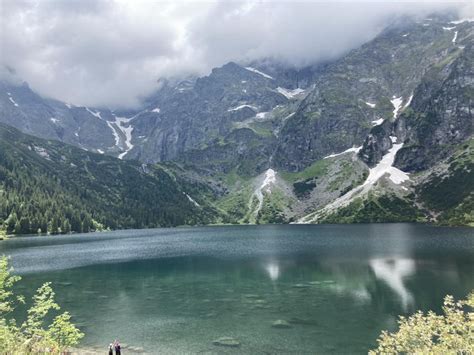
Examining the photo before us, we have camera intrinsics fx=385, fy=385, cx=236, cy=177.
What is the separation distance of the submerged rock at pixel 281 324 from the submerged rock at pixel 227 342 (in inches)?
298

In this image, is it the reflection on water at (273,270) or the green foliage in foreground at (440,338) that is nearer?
the green foliage in foreground at (440,338)

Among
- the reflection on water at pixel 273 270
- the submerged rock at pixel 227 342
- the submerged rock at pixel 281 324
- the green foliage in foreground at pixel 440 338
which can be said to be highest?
the green foliage in foreground at pixel 440 338

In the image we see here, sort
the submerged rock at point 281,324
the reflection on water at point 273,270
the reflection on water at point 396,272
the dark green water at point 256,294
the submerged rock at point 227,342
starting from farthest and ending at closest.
Answer: the reflection on water at point 273,270 < the reflection on water at point 396,272 < the submerged rock at point 281,324 < the dark green water at point 256,294 < the submerged rock at point 227,342

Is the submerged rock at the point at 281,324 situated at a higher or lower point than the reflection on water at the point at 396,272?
lower

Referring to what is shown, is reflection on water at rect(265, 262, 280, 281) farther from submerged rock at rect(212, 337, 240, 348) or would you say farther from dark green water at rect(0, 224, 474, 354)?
submerged rock at rect(212, 337, 240, 348)

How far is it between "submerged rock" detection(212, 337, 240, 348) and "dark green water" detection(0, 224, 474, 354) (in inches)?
37.0

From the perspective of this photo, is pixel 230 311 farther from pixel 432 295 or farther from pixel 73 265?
pixel 73 265

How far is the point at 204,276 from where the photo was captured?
9875 centimetres

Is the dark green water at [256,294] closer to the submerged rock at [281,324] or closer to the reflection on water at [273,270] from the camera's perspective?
the reflection on water at [273,270]

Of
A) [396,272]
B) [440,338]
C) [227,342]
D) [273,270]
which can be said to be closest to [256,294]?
[273,270]

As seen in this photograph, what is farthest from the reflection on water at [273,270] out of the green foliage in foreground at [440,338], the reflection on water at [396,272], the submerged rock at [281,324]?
the green foliage in foreground at [440,338]

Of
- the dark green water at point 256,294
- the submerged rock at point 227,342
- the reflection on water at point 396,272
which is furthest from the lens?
the reflection on water at point 396,272

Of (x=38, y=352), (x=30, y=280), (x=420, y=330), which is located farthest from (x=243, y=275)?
(x=420, y=330)

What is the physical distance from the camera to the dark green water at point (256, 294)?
172 feet
